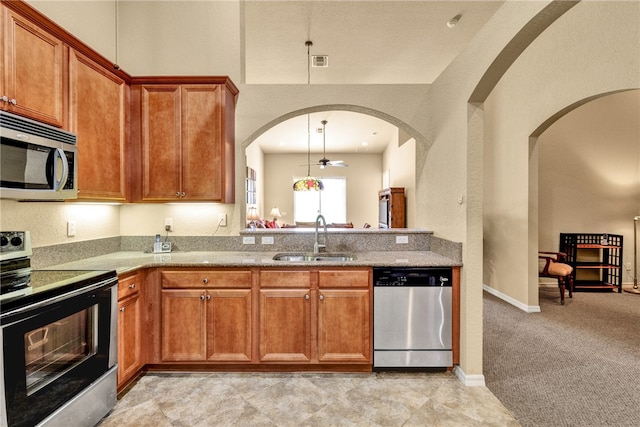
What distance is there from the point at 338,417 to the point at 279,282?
3.24 ft

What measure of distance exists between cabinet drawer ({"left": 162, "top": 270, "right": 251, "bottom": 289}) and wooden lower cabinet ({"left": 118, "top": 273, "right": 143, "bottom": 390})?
0.22m

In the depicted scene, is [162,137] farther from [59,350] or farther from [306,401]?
[306,401]

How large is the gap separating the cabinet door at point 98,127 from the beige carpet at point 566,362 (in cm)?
A: 325

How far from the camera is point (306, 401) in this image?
84.9 inches

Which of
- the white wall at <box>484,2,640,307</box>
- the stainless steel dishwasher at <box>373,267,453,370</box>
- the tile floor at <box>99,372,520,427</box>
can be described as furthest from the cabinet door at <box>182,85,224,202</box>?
the white wall at <box>484,2,640,307</box>

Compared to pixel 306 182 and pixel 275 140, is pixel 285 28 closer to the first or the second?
pixel 306 182

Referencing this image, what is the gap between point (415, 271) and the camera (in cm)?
246

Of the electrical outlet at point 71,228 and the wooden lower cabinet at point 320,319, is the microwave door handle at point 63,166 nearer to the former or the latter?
the electrical outlet at point 71,228

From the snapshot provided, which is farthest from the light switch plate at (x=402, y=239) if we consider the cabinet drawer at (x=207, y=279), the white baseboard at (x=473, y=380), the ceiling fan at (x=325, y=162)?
the ceiling fan at (x=325, y=162)

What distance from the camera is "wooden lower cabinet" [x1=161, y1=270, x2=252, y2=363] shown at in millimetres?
2461

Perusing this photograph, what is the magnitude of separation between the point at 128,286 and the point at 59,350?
23.4 inches

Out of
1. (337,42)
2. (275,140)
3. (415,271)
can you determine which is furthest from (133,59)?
(275,140)

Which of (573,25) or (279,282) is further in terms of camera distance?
(573,25)

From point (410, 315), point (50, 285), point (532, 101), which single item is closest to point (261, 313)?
point (410, 315)
